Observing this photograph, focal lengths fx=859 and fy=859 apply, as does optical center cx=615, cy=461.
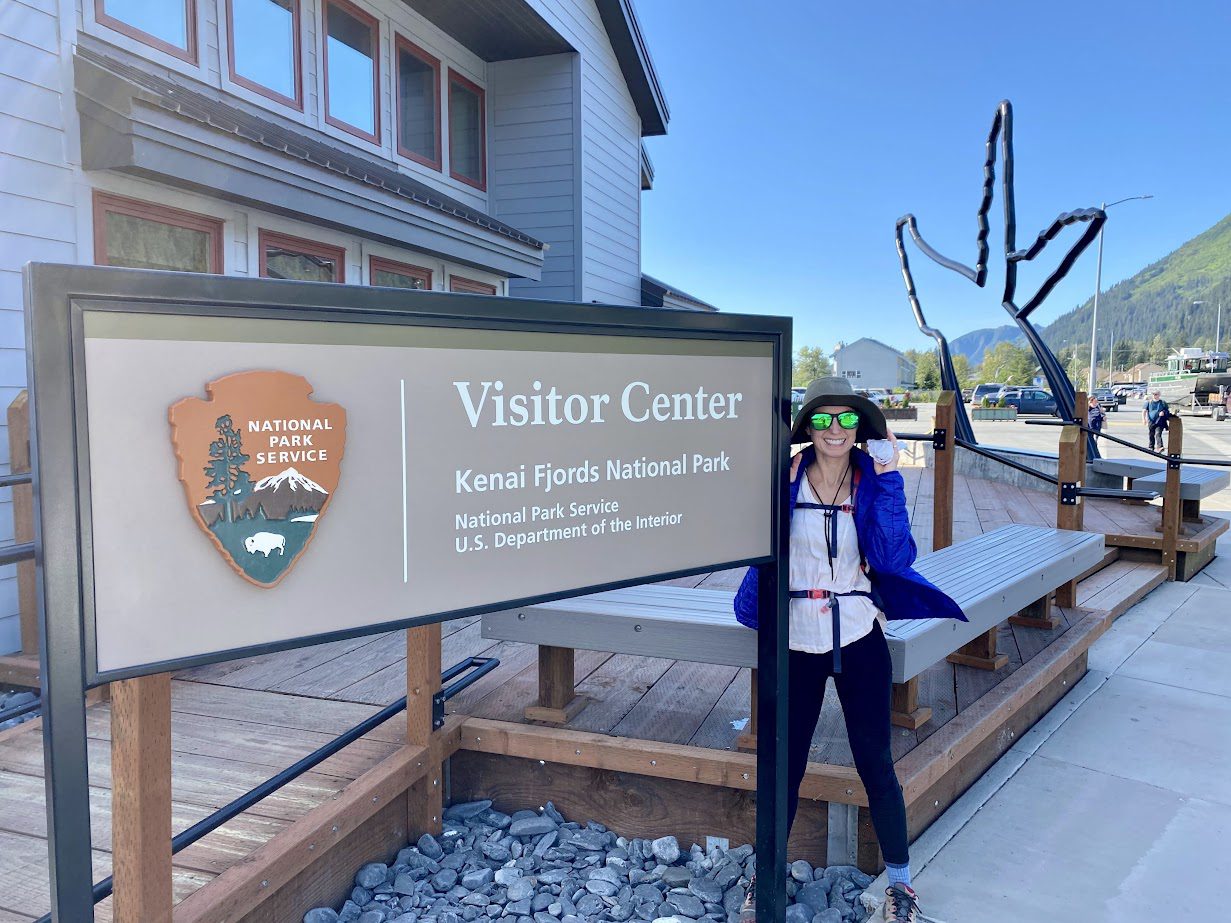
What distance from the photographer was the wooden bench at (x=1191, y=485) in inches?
289

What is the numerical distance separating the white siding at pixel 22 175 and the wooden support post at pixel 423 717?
2813 millimetres

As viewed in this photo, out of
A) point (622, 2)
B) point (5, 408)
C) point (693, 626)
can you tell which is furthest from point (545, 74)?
point (693, 626)

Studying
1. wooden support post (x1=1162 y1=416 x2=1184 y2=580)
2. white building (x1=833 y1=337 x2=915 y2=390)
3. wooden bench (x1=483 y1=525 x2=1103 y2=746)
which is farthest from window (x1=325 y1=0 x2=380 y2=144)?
white building (x1=833 y1=337 x2=915 y2=390)

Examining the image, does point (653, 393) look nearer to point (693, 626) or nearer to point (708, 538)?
point (708, 538)

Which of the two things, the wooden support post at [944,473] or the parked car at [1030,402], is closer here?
the wooden support post at [944,473]

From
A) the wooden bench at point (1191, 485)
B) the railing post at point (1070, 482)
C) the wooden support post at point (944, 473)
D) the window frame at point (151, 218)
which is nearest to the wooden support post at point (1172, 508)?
the wooden bench at point (1191, 485)

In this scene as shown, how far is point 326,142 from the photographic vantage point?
23.1 ft

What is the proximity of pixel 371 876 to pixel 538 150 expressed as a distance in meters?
8.26

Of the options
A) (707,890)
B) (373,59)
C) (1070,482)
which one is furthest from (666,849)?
(373,59)

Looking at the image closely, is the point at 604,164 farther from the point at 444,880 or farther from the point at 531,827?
the point at 444,880

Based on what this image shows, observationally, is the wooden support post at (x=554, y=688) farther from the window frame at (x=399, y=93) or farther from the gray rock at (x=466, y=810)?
the window frame at (x=399, y=93)

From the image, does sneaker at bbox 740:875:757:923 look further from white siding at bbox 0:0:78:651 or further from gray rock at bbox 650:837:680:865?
white siding at bbox 0:0:78:651

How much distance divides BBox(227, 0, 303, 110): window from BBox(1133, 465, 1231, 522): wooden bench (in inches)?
306

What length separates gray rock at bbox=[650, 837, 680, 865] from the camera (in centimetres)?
306
